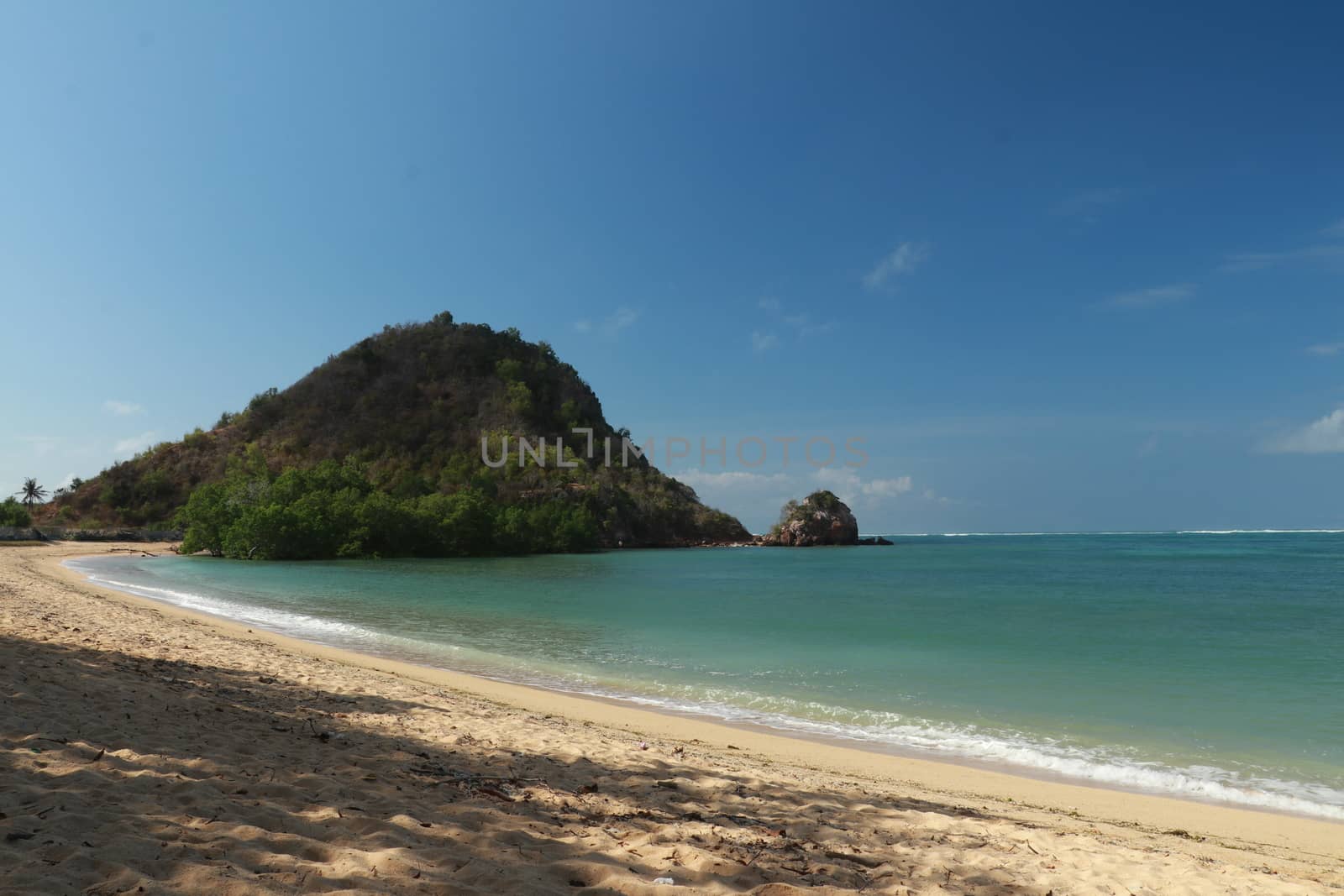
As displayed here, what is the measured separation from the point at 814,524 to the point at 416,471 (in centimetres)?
6639

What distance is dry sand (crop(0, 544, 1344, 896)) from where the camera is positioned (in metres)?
3.80

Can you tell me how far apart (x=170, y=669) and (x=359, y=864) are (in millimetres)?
7898

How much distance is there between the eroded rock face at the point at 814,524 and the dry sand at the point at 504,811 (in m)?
118

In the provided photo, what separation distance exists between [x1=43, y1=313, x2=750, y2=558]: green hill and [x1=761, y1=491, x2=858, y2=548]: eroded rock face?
8154mm

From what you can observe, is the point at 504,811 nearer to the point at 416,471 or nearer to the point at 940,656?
the point at 940,656

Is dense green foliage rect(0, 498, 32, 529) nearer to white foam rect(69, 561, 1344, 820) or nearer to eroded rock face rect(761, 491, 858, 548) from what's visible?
white foam rect(69, 561, 1344, 820)

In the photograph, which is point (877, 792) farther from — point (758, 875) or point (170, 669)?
point (170, 669)

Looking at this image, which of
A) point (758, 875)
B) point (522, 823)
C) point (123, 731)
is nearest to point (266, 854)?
point (522, 823)

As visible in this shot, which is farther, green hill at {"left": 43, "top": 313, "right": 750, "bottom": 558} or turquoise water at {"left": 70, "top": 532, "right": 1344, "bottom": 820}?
green hill at {"left": 43, "top": 313, "right": 750, "bottom": 558}

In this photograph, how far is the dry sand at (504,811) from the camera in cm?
380

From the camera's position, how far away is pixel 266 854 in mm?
3748

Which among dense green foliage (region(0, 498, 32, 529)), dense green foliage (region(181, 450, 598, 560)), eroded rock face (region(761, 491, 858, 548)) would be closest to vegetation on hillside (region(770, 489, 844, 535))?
eroded rock face (region(761, 491, 858, 548))

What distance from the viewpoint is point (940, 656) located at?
17.1m

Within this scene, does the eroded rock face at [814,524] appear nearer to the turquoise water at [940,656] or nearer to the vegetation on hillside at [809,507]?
the vegetation on hillside at [809,507]
